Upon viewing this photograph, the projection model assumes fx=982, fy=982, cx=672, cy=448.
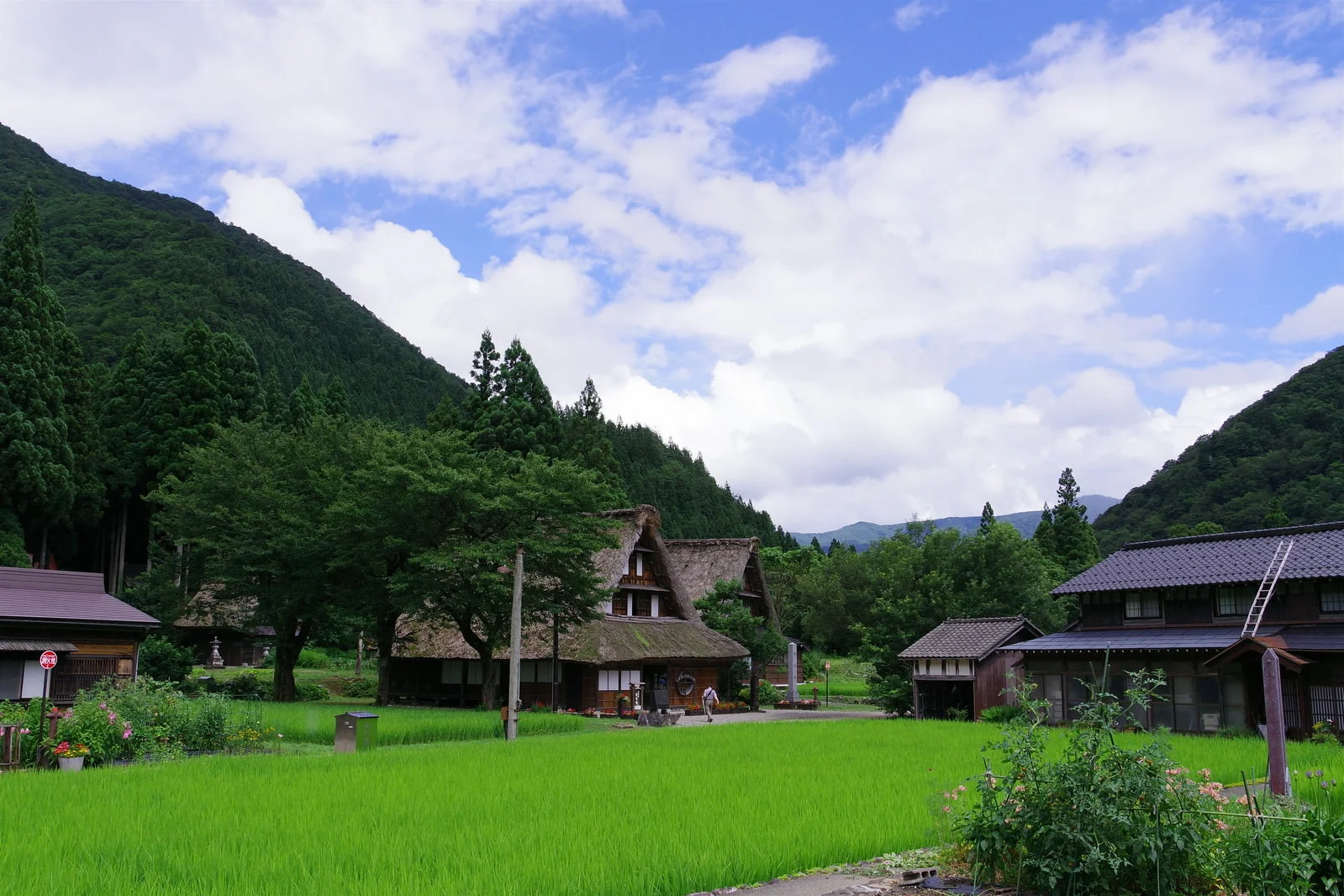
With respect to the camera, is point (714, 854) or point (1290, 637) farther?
point (1290, 637)

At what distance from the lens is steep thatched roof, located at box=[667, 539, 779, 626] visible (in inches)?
1763

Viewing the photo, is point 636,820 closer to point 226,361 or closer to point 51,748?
point 51,748

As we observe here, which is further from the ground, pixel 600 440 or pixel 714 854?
pixel 600 440

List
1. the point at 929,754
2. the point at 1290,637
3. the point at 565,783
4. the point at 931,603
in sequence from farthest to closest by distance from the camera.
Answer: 1. the point at 931,603
2. the point at 1290,637
3. the point at 929,754
4. the point at 565,783

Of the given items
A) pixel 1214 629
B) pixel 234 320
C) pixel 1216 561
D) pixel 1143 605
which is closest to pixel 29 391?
pixel 1143 605

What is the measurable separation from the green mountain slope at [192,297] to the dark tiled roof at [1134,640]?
55547 mm

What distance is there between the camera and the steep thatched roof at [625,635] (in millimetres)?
33875

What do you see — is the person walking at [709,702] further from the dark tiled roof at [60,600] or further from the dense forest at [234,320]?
the dense forest at [234,320]

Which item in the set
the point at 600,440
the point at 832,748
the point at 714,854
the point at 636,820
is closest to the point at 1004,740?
the point at 714,854

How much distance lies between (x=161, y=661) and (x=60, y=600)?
321 inches

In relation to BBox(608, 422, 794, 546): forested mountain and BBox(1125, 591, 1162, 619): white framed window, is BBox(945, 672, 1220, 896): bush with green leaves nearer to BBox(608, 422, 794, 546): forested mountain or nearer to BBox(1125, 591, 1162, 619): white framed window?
BBox(1125, 591, 1162, 619): white framed window

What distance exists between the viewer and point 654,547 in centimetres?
3984

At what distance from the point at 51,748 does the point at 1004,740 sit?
15575mm

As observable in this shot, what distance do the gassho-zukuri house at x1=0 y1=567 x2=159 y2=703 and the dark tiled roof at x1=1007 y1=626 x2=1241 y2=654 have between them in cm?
2574
